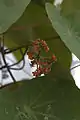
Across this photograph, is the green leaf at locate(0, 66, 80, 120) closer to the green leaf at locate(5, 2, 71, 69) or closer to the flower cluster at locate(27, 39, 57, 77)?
the flower cluster at locate(27, 39, 57, 77)

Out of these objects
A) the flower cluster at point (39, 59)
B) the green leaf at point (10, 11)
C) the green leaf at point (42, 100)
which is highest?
the green leaf at point (10, 11)

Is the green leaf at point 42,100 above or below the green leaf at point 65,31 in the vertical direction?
below

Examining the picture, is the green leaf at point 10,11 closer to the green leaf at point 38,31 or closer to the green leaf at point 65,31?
the green leaf at point 65,31

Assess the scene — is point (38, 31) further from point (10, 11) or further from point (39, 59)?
point (10, 11)

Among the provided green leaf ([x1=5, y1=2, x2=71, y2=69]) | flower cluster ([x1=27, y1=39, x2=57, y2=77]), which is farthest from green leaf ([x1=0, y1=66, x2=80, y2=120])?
green leaf ([x1=5, y1=2, x2=71, y2=69])

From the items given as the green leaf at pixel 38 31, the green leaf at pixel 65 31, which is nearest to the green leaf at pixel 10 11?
the green leaf at pixel 65 31
